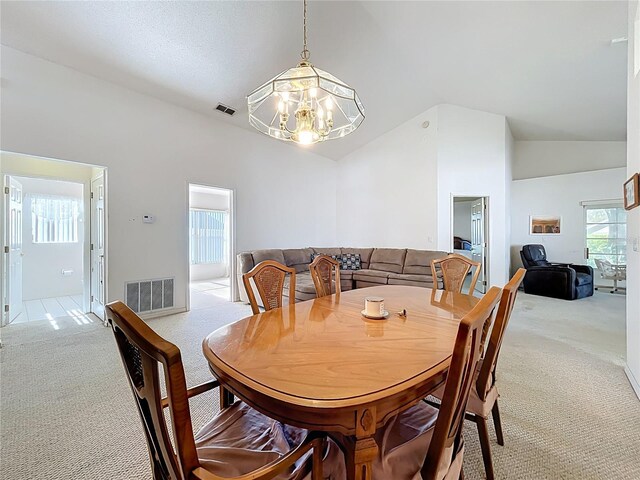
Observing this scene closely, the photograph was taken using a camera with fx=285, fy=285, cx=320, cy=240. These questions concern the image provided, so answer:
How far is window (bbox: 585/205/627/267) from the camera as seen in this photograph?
609 centimetres

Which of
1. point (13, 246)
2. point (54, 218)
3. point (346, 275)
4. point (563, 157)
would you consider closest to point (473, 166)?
point (563, 157)

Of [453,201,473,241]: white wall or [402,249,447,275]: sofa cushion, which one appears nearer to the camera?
[402,249,447,275]: sofa cushion

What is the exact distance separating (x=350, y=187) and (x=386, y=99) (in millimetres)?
2283

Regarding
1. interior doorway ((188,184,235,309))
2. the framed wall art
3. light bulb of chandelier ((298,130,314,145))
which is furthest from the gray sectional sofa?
the framed wall art

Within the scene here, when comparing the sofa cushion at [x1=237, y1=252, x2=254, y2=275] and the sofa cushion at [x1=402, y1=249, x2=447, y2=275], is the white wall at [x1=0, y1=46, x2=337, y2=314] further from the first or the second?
the sofa cushion at [x1=402, y1=249, x2=447, y2=275]

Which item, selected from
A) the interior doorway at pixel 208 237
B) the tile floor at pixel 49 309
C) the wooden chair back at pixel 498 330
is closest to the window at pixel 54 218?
the tile floor at pixel 49 309

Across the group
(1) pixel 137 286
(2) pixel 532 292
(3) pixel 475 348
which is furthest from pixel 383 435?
(2) pixel 532 292

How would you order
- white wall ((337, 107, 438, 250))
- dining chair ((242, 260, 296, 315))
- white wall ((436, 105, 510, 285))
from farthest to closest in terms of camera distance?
white wall ((337, 107, 438, 250)), white wall ((436, 105, 510, 285)), dining chair ((242, 260, 296, 315))

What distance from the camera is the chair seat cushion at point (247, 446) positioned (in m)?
0.93

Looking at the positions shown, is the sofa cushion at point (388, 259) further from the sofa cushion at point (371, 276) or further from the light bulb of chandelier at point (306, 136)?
the light bulb of chandelier at point (306, 136)

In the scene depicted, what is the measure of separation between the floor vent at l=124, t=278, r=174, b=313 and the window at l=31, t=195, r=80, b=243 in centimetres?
309

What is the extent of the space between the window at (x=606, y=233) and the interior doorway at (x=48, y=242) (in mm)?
9394

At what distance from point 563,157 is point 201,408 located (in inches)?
344

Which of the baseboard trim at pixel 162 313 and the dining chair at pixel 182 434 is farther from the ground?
the dining chair at pixel 182 434
